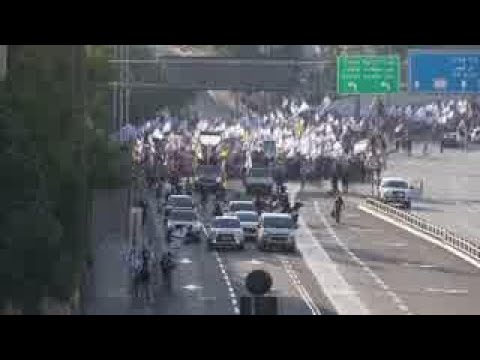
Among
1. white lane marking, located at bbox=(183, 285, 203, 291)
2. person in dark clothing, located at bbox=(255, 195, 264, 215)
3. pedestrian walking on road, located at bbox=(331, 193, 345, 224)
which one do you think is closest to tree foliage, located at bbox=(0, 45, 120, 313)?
white lane marking, located at bbox=(183, 285, 203, 291)

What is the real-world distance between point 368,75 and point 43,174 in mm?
25244

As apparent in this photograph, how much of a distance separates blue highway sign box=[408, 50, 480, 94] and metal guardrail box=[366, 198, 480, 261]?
4.15m

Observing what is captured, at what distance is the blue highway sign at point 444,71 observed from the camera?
4562cm

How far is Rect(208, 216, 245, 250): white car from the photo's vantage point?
41281 mm

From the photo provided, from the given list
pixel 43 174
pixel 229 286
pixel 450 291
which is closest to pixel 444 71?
pixel 450 291

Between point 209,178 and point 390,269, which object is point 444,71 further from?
point 209,178

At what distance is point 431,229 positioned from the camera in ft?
153

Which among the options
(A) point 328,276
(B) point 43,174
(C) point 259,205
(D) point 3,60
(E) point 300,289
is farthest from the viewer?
(C) point 259,205

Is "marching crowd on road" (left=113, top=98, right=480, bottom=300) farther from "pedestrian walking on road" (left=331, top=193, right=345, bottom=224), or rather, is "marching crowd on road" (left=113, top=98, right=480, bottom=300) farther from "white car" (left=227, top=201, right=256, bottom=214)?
"white car" (left=227, top=201, right=256, bottom=214)

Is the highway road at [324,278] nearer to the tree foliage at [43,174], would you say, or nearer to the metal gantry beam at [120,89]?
the tree foliage at [43,174]

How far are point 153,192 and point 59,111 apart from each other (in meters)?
27.8

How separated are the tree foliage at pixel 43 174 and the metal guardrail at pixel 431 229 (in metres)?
9.82
